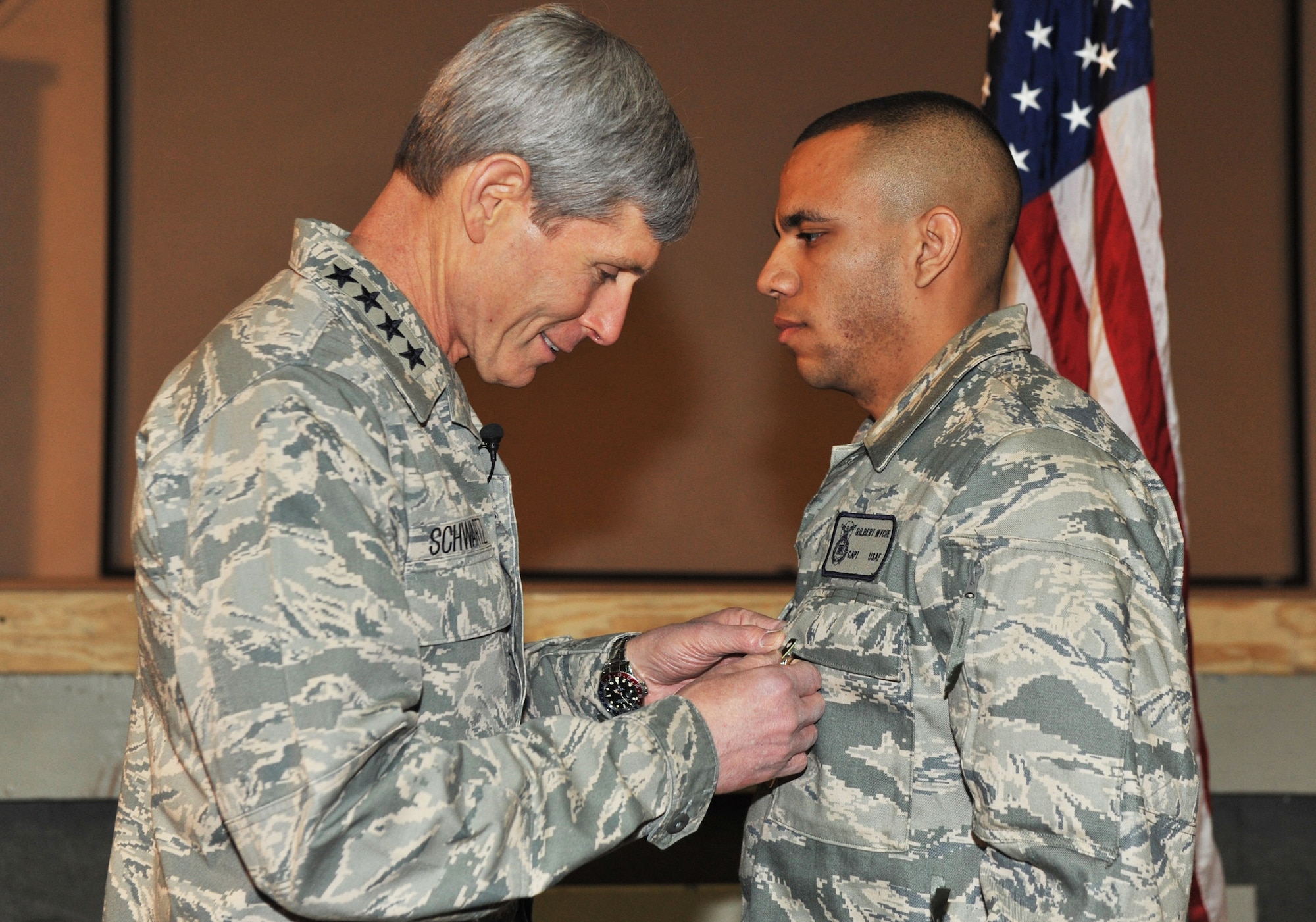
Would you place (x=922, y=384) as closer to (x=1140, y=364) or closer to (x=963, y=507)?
(x=963, y=507)

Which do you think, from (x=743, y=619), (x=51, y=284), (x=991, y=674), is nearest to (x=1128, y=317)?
(x=743, y=619)

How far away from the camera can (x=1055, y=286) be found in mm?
2467

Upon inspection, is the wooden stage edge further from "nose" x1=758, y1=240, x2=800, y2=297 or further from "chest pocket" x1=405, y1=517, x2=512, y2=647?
"chest pocket" x1=405, y1=517, x2=512, y2=647

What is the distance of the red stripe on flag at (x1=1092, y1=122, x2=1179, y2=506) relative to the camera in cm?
246

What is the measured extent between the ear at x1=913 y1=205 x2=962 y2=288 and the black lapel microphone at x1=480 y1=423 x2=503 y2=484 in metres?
0.77

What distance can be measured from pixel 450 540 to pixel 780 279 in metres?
0.89

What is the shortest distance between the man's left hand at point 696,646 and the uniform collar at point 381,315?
51 cm

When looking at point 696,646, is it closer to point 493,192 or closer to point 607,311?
point 607,311

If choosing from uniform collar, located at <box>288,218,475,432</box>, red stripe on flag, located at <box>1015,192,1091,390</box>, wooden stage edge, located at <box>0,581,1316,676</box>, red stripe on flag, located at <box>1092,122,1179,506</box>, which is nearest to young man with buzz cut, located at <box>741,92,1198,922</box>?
uniform collar, located at <box>288,218,475,432</box>

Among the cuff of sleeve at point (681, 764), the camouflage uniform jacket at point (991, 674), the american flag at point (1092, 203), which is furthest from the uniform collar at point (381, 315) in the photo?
the american flag at point (1092, 203)

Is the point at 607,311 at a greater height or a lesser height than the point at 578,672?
greater

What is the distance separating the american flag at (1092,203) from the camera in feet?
8.06

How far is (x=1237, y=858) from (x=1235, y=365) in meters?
1.44

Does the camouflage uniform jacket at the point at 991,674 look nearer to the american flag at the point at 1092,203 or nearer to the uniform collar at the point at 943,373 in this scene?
the uniform collar at the point at 943,373
